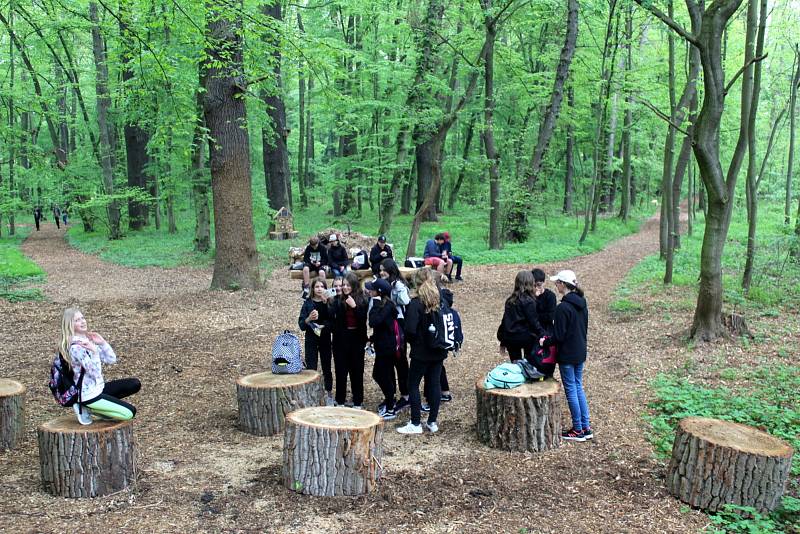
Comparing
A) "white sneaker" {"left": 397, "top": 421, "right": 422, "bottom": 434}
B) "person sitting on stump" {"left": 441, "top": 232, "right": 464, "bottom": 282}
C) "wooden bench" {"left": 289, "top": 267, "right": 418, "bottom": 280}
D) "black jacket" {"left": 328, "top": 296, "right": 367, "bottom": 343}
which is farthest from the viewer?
"person sitting on stump" {"left": 441, "top": 232, "right": 464, "bottom": 282}

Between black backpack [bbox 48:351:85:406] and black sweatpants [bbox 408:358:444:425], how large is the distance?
9.87 ft

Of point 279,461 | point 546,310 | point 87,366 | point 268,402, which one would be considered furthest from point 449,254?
point 87,366

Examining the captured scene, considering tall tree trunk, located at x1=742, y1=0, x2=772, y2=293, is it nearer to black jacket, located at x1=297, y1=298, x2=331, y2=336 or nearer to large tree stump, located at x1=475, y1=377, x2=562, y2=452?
large tree stump, located at x1=475, y1=377, x2=562, y2=452

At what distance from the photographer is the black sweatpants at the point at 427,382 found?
5.99 m

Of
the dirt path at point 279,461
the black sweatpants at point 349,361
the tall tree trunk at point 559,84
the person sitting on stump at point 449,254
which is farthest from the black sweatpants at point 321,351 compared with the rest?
the tall tree trunk at point 559,84

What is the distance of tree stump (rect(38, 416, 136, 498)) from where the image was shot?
4.54m

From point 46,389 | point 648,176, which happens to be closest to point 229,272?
point 46,389

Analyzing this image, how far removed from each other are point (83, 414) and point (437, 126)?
615 inches

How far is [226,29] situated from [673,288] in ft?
34.1

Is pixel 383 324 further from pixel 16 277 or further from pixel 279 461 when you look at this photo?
pixel 16 277

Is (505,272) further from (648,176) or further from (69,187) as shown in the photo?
(648,176)

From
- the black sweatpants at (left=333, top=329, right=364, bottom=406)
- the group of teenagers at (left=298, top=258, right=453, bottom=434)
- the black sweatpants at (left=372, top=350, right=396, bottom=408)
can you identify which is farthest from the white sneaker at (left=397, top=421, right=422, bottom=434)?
the black sweatpants at (left=333, top=329, right=364, bottom=406)

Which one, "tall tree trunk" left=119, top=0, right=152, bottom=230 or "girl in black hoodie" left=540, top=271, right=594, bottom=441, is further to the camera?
"tall tree trunk" left=119, top=0, right=152, bottom=230

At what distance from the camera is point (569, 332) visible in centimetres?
566
